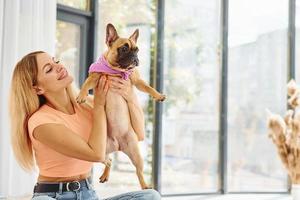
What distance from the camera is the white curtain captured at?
9.39ft

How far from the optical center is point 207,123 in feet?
14.5

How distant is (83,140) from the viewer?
139 centimetres

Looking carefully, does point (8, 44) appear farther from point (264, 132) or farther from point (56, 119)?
point (264, 132)

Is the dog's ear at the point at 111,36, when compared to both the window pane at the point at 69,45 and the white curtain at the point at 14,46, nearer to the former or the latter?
the white curtain at the point at 14,46

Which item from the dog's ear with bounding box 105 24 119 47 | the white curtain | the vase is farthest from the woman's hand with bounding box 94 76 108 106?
the vase

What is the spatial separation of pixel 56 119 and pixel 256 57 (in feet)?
11.6

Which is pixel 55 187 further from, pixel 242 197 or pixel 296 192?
pixel 242 197

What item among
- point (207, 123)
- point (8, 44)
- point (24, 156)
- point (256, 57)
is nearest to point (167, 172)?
point (207, 123)

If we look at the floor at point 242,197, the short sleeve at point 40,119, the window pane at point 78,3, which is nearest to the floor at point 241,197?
the floor at point 242,197

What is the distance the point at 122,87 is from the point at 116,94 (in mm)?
37

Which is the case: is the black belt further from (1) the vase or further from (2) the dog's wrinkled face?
(1) the vase

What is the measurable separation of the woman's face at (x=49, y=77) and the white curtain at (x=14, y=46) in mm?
1509

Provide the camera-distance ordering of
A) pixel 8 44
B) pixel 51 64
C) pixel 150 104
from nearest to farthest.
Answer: pixel 51 64
pixel 8 44
pixel 150 104

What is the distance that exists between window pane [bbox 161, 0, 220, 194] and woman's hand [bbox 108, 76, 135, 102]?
108 inches
